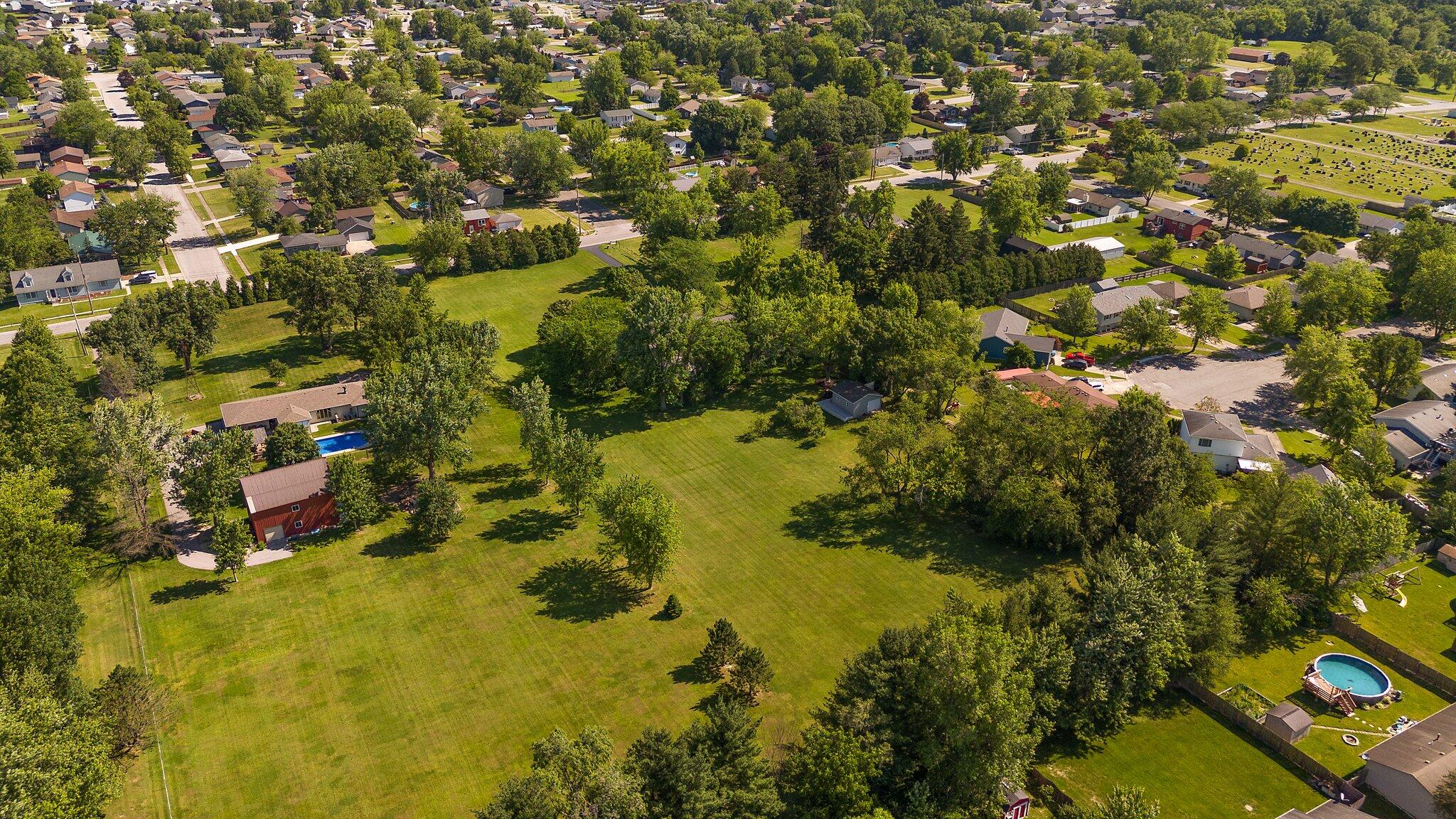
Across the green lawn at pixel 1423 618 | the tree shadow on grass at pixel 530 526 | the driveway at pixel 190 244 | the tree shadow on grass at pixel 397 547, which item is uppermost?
the driveway at pixel 190 244

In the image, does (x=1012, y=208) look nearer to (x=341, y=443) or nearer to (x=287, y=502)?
(x=341, y=443)

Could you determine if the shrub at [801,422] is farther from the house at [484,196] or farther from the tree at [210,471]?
the house at [484,196]

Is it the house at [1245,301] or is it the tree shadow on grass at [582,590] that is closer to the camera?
the tree shadow on grass at [582,590]

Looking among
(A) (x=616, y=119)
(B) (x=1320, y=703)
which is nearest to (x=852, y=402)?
(B) (x=1320, y=703)

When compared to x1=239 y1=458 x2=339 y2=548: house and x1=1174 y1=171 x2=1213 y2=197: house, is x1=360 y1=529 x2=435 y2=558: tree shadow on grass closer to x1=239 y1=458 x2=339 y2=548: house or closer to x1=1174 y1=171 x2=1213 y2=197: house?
x1=239 y1=458 x2=339 y2=548: house

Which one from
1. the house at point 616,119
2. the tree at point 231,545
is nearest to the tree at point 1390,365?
the tree at point 231,545

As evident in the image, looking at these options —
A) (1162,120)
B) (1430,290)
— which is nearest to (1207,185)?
(1162,120)

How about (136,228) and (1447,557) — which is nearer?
(1447,557)
